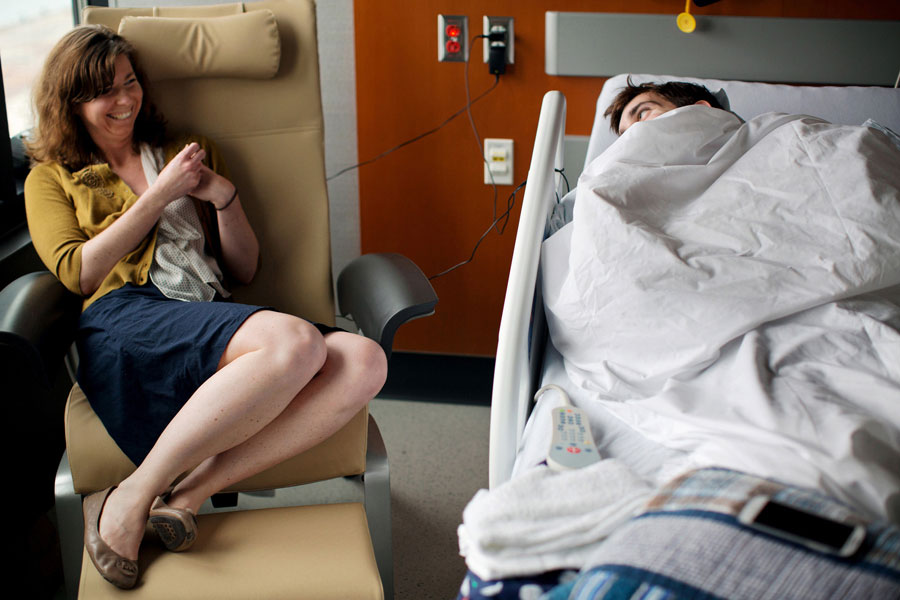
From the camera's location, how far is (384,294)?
145cm

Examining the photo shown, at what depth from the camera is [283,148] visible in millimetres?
1802

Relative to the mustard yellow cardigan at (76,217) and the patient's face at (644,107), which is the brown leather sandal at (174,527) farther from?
the patient's face at (644,107)

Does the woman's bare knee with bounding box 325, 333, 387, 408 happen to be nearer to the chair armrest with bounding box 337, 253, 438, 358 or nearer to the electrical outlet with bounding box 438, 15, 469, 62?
the chair armrest with bounding box 337, 253, 438, 358

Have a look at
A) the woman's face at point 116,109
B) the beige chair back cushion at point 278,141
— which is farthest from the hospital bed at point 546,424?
the woman's face at point 116,109

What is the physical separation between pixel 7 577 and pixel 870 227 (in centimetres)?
161

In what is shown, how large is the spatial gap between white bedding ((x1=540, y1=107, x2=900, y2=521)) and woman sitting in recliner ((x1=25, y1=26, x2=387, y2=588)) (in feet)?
1.55

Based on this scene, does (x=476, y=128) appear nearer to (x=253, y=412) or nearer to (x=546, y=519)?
(x=253, y=412)

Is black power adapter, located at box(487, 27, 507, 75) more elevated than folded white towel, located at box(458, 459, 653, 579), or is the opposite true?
black power adapter, located at box(487, 27, 507, 75)

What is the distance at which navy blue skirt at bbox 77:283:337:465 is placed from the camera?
1.36 metres

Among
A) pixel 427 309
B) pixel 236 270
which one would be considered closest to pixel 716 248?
pixel 427 309

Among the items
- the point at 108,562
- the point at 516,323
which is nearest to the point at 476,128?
the point at 516,323

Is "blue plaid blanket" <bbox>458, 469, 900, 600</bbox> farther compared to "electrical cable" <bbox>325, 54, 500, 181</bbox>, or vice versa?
"electrical cable" <bbox>325, 54, 500, 181</bbox>

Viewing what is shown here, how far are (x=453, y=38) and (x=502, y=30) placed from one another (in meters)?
0.14

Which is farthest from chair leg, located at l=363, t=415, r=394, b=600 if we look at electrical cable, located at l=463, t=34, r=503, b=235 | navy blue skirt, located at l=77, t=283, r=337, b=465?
electrical cable, located at l=463, t=34, r=503, b=235
